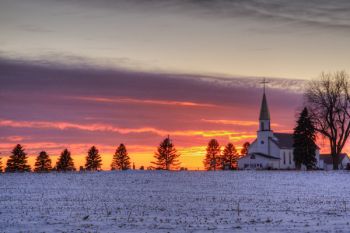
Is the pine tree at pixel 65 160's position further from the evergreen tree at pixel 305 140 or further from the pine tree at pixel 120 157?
the evergreen tree at pixel 305 140

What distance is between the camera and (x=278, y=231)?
21.4 m

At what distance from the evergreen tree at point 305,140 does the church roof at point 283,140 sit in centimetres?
3664

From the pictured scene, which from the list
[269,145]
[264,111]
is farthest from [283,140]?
[264,111]

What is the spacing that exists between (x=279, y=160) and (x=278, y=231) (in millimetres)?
118258

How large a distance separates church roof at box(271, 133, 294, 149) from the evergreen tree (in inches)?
1443

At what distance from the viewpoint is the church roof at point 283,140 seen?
140375 mm

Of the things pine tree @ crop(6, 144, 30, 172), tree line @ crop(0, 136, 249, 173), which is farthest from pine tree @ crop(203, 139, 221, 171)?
pine tree @ crop(6, 144, 30, 172)

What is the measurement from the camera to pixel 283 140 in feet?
473

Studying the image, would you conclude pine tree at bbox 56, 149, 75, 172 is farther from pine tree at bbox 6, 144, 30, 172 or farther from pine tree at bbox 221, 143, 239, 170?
pine tree at bbox 221, 143, 239, 170

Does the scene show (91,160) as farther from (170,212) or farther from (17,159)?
(170,212)

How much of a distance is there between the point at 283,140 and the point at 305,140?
42.2 m

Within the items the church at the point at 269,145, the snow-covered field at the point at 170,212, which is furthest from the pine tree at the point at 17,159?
the snow-covered field at the point at 170,212

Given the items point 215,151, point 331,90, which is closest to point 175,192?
point 331,90

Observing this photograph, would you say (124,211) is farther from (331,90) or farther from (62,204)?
(331,90)
